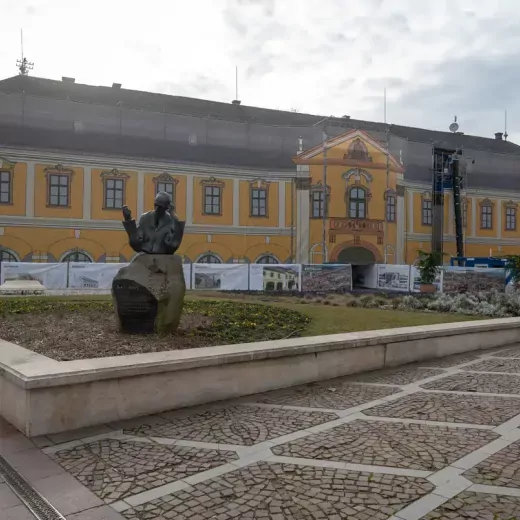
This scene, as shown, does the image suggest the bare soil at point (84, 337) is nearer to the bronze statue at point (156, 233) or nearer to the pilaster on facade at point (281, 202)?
the bronze statue at point (156, 233)

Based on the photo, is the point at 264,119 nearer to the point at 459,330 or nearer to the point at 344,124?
the point at 344,124

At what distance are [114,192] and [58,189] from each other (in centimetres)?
321

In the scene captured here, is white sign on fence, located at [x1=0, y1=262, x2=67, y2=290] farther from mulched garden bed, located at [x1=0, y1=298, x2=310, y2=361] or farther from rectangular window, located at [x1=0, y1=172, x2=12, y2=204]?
mulched garden bed, located at [x1=0, y1=298, x2=310, y2=361]

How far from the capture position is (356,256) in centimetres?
3556

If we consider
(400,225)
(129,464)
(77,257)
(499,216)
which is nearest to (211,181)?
(77,257)

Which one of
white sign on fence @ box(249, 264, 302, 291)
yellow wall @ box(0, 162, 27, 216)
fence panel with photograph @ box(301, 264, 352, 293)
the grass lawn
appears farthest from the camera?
yellow wall @ box(0, 162, 27, 216)

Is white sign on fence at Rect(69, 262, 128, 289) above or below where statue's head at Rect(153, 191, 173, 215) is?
below

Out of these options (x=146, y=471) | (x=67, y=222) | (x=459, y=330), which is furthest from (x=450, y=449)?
(x=67, y=222)

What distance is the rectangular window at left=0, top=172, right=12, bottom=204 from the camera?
30.4 meters

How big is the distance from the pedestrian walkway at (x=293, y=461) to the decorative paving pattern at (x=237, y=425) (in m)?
0.01

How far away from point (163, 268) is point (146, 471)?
14.0ft

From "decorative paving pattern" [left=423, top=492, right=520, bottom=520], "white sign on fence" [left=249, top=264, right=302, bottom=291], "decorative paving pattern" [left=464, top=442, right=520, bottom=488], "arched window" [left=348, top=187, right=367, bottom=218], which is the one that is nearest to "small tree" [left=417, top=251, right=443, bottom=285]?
"white sign on fence" [left=249, top=264, right=302, bottom=291]

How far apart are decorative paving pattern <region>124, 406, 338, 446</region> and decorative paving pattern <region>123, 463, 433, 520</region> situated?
879 mm

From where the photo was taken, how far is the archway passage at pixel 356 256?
1385 inches
